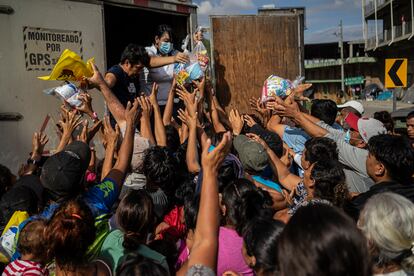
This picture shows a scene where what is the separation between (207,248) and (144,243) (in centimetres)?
57

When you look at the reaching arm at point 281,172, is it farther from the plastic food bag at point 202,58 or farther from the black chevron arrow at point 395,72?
the black chevron arrow at point 395,72

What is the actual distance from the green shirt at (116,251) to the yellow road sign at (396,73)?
7.38m

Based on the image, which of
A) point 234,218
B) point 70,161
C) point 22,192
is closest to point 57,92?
point 22,192

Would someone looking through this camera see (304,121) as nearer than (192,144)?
No

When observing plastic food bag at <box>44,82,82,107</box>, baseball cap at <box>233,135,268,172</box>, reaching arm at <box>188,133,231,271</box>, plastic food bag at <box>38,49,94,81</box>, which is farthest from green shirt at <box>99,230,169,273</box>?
plastic food bag at <box>38,49,94,81</box>

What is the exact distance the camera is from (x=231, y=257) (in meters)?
2.16

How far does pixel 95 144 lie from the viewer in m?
5.25

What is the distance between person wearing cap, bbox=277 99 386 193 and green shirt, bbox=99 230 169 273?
169cm

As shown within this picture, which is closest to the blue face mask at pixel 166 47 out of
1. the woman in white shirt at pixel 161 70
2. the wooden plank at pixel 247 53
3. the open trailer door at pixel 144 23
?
the woman in white shirt at pixel 161 70

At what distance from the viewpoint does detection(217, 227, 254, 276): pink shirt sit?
214cm

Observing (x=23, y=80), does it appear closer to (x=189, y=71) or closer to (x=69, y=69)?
(x=69, y=69)

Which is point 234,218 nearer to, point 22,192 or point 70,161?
point 70,161

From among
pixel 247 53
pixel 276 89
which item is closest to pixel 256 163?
pixel 276 89

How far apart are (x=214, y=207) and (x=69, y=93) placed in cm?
293
